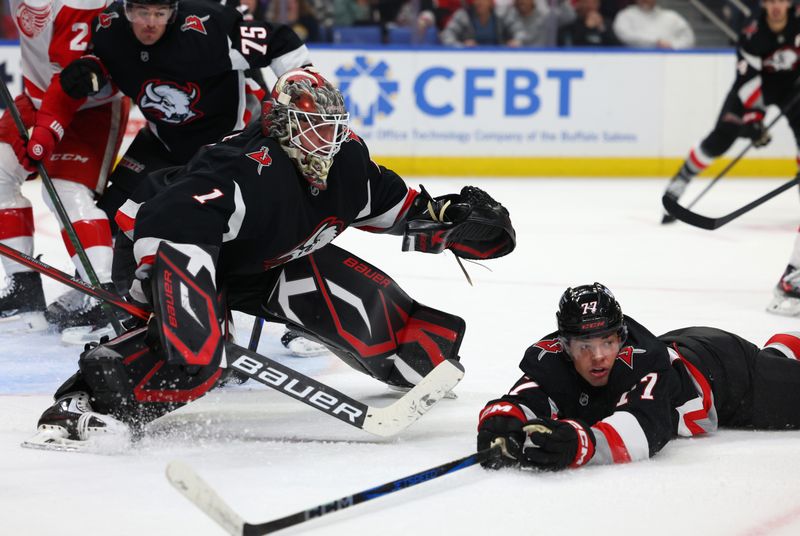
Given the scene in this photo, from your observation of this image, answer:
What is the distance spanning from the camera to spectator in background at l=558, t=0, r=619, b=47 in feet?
28.5

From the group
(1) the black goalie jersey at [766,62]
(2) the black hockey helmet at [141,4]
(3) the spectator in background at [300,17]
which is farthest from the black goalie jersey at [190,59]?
(3) the spectator in background at [300,17]

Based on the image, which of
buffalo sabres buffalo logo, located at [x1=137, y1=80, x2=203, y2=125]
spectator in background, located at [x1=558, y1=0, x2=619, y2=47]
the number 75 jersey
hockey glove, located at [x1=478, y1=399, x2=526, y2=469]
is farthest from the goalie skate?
spectator in background, located at [x1=558, y1=0, x2=619, y2=47]

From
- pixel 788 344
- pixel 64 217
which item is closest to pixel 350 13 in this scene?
pixel 64 217

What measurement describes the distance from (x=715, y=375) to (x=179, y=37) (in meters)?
1.97

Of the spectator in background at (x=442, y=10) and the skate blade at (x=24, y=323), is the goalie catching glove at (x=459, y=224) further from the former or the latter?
the spectator in background at (x=442, y=10)

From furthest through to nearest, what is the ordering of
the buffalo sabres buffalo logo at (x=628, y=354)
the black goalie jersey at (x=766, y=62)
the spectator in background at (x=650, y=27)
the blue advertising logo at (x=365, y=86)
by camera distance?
the spectator in background at (x=650, y=27) < the blue advertising logo at (x=365, y=86) < the black goalie jersey at (x=766, y=62) < the buffalo sabres buffalo logo at (x=628, y=354)

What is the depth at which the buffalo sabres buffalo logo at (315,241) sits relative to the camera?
2.83 meters

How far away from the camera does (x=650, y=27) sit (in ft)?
29.2

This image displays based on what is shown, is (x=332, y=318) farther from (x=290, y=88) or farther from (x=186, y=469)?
(x=186, y=469)

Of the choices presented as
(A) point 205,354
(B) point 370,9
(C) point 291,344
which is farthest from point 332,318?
(B) point 370,9

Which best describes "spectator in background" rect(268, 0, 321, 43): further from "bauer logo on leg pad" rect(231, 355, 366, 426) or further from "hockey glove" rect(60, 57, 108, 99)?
"bauer logo on leg pad" rect(231, 355, 366, 426)

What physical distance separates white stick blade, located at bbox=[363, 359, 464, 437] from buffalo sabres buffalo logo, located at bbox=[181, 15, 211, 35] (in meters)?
1.51

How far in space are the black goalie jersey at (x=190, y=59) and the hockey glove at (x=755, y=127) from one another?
3.43 metres

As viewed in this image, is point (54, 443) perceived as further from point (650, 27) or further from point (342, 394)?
point (650, 27)
